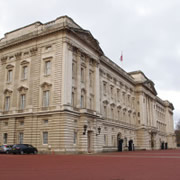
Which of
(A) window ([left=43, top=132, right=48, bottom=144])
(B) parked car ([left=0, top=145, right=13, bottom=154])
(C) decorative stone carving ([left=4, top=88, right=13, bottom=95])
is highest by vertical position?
(C) decorative stone carving ([left=4, top=88, right=13, bottom=95])

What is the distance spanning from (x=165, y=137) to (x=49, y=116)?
74.7 metres

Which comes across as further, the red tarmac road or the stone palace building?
the stone palace building

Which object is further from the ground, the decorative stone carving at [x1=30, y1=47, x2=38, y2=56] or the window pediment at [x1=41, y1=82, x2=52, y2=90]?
the decorative stone carving at [x1=30, y1=47, x2=38, y2=56]

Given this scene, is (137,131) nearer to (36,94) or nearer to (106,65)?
(106,65)

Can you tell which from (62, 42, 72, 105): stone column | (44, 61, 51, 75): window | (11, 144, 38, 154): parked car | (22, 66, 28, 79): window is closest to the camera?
(11, 144, 38, 154): parked car

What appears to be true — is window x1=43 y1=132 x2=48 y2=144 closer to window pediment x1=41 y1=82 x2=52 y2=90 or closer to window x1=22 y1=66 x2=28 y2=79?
window pediment x1=41 y1=82 x2=52 y2=90

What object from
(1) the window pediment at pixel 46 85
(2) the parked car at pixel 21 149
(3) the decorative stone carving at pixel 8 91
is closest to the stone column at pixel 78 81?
(1) the window pediment at pixel 46 85

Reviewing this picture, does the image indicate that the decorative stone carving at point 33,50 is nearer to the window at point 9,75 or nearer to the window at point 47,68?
the window at point 47,68

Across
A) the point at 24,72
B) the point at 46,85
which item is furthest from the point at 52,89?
the point at 24,72

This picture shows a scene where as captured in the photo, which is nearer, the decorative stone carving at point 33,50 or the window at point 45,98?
the window at point 45,98

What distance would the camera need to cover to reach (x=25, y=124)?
3703 centimetres

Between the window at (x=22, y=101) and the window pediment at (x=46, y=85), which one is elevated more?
the window pediment at (x=46, y=85)

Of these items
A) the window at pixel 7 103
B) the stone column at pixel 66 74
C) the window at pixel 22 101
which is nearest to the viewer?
the stone column at pixel 66 74

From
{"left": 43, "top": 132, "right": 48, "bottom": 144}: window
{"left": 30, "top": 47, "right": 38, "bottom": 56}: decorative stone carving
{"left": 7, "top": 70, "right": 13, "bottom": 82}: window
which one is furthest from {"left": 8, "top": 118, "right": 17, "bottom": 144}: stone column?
{"left": 30, "top": 47, "right": 38, "bottom": 56}: decorative stone carving
